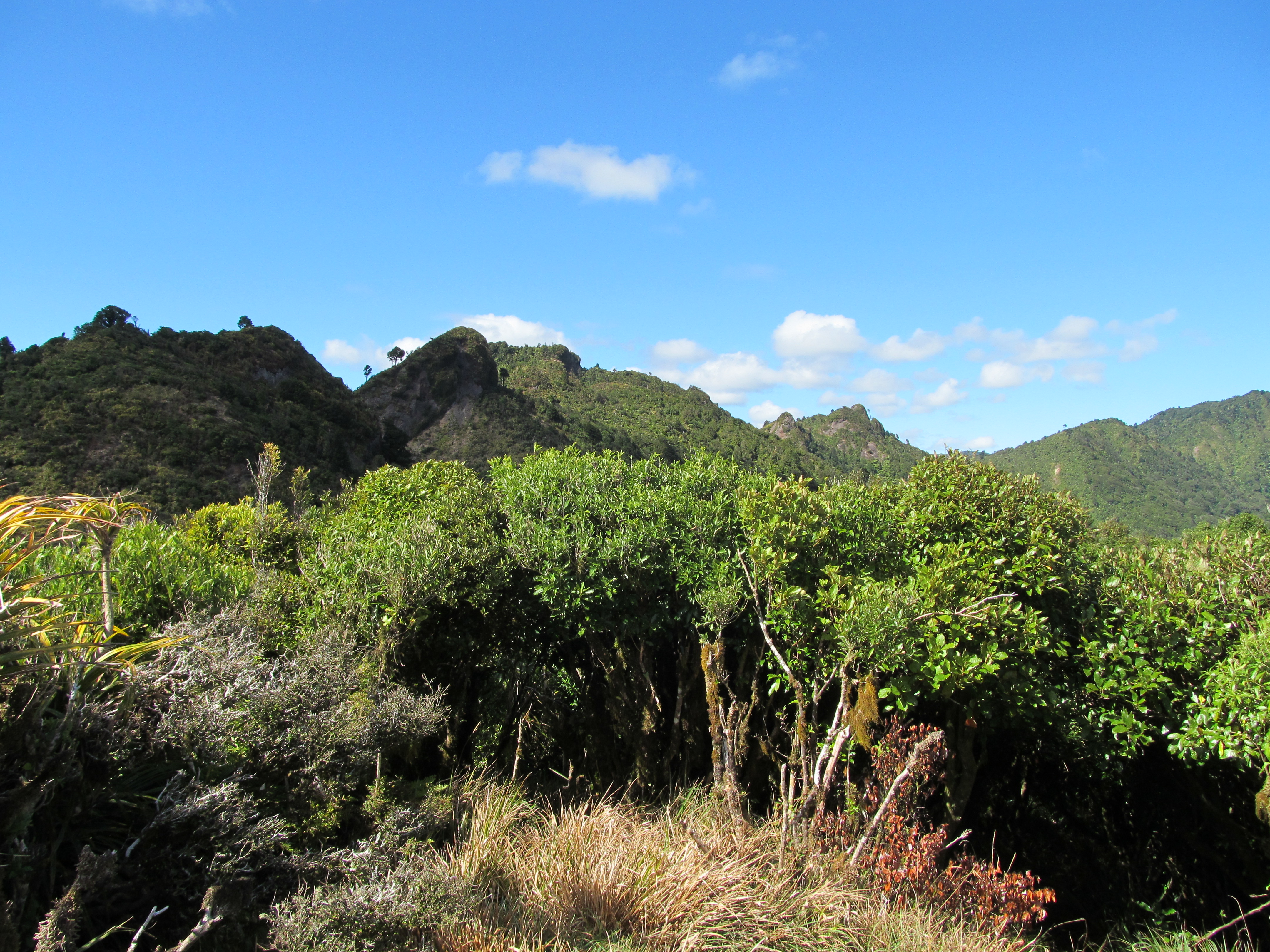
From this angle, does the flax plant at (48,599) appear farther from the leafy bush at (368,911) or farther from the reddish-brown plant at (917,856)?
the reddish-brown plant at (917,856)

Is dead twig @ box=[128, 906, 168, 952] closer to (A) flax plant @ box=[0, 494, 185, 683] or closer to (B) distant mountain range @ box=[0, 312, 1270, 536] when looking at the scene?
(A) flax plant @ box=[0, 494, 185, 683]

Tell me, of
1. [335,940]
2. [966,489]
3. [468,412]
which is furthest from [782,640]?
[468,412]

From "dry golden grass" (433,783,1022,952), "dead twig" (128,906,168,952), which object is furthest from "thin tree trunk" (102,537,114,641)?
"dry golden grass" (433,783,1022,952)

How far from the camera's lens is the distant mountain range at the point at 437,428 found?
108 ft

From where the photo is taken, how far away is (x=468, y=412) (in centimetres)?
7019

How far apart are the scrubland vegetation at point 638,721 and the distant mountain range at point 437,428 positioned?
56.7 inches

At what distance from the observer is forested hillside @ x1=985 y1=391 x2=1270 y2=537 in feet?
308

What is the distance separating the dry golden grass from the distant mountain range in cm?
377

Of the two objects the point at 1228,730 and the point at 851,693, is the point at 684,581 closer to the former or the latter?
the point at 851,693

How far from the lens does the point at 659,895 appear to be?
3914 mm

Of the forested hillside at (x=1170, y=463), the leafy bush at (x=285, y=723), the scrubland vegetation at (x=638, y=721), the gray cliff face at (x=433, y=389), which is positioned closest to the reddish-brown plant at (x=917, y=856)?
the scrubland vegetation at (x=638, y=721)

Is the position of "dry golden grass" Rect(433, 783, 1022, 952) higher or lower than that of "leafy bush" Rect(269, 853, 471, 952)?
lower

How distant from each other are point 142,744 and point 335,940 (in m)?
1.44

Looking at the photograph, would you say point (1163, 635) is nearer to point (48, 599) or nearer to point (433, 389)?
point (48, 599)
